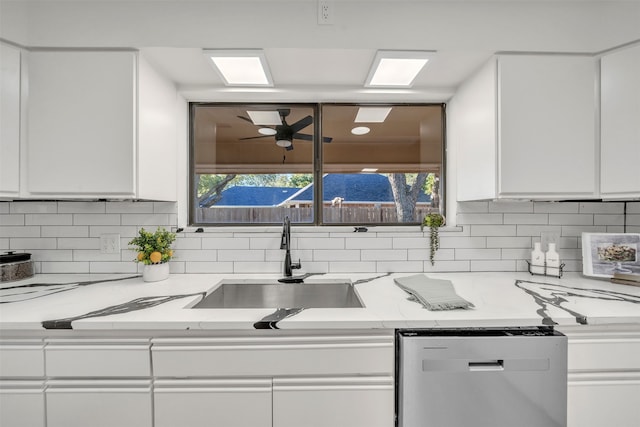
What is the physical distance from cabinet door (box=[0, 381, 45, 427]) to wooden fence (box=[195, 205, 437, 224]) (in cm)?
111

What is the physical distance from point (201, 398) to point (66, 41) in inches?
70.1

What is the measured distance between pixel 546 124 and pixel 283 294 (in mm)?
1696

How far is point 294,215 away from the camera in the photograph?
200cm

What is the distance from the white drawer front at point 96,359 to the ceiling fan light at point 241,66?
135 centimetres

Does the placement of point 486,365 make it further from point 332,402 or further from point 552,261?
point 552,261

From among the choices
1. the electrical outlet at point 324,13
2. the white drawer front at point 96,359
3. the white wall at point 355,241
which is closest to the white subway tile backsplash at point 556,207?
the white wall at point 355,241

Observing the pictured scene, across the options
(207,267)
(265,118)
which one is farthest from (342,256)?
(265,118)

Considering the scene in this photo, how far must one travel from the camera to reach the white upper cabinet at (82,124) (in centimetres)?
143

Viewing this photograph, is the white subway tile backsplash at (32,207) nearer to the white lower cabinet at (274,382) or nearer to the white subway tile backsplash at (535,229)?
the white lower cabinet at (274,382)

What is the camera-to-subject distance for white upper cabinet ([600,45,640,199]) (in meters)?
1.43

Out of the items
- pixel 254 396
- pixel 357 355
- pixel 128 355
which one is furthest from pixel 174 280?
pixel 357 355

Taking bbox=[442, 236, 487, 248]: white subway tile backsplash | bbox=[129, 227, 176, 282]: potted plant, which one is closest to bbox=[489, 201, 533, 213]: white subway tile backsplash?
bbox=[442, 236, 487, 248]: white subway tile backsplash

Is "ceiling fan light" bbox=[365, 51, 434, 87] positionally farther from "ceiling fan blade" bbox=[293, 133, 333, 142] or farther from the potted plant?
the potted plant

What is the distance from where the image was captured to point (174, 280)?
5.51ft
